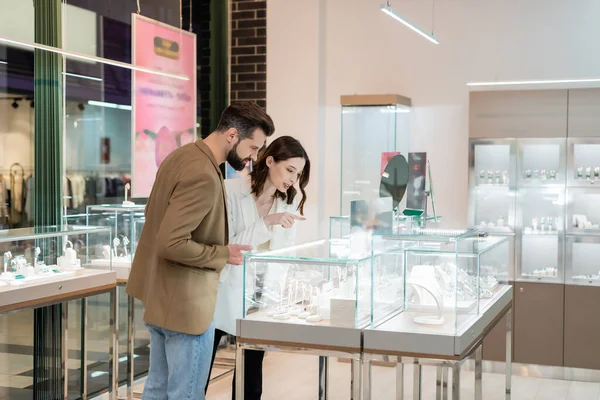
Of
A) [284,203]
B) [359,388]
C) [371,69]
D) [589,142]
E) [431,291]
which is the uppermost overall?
[371,69]

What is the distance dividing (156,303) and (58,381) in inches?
104

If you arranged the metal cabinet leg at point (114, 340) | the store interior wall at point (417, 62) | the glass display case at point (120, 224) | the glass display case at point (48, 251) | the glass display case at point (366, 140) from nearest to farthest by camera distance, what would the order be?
the glass display case at point (48, 251) → the metal cabinet leg at point (114, 340) → the glass display case at point (120, 224) → the store interior wall at point (417, 62) → the glass display case at point (366, 140)

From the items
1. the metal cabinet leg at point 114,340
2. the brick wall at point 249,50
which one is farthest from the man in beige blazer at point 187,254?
the brick wall at point 249,50

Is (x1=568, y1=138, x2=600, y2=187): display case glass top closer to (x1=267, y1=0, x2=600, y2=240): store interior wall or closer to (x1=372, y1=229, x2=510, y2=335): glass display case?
(x1=267, y1=0, x2=600, y2=240): store interior wall

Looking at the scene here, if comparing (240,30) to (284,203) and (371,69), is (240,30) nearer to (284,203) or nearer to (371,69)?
(371,69)

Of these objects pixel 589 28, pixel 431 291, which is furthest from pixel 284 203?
pixel 589 28

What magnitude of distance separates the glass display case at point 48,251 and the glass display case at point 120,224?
15.9 inches

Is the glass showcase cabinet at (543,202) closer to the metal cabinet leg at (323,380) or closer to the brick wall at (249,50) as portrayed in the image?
the brick wall at (249,50)

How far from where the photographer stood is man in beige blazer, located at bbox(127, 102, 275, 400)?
2.90 metres

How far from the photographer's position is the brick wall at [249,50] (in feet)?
25.2

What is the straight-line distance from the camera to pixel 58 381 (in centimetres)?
530

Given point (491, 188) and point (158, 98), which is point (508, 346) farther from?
point (158, 98)

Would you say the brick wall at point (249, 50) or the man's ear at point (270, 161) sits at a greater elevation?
the brick wall at point (249, 50)

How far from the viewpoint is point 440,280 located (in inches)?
142
